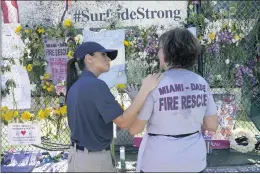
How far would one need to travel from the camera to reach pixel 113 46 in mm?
4266

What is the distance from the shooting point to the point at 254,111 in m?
4.71

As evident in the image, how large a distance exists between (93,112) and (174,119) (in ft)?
1.63

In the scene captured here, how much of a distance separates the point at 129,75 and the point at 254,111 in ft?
5.97

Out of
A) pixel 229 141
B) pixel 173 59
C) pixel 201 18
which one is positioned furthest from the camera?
pixel 229 141

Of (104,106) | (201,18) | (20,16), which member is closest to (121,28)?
(201,18)

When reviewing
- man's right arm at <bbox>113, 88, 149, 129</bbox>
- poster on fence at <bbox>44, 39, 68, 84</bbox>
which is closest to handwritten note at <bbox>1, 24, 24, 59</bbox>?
poster on fence at <bbox>44, 39, 68, 84</bbox>

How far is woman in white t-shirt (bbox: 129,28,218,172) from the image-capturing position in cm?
188

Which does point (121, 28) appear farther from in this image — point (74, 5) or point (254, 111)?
point (254, 111)

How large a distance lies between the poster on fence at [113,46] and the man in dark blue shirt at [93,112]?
1956mm

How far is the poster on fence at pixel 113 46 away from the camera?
14.0ft

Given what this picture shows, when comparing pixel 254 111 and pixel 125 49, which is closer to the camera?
pixel 125 49

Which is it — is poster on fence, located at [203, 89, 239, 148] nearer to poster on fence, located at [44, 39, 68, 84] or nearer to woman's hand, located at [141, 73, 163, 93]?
poster on fence, located at [44, 39, 68, 84]

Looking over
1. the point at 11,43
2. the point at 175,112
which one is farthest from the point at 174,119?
the point at 11,43

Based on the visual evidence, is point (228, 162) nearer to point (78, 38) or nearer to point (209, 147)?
point (209, 147)
